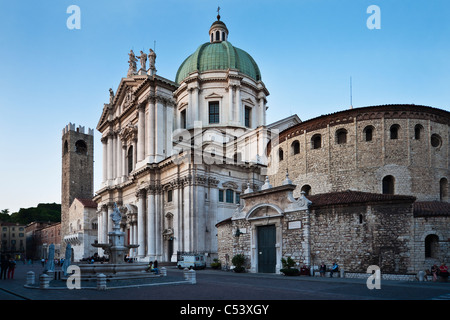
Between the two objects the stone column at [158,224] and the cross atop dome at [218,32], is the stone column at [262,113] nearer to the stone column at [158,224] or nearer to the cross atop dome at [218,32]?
the cross atop dome at [218,32]

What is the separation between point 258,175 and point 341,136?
15599mm

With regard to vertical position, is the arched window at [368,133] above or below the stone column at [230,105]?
below

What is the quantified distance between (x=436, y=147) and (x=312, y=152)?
8.99 metres

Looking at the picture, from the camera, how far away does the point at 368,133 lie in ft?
100

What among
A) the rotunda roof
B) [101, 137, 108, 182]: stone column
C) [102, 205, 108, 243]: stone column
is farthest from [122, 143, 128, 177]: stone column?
the rotunda roof

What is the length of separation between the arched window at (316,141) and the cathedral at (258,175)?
0.12m

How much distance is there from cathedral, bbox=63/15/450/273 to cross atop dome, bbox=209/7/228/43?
0.28 meters

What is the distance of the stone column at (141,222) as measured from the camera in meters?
44.4

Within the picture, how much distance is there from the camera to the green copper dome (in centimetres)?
5634

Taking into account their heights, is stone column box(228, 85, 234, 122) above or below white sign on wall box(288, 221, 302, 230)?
above

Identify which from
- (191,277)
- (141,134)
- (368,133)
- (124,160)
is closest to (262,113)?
(141,134)

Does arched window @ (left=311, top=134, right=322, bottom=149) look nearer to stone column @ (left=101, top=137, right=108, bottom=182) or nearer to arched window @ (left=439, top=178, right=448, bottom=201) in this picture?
arched window @ (left=439, top=178, right=448, bottom=201)

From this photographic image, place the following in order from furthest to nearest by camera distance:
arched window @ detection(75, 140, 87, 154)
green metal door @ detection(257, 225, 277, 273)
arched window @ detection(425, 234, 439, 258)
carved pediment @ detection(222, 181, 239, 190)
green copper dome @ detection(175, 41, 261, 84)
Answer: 1. arched window @ detection(75, 140, 87, 154)
2. green copper dome @ detection(175, 41, 261, 84)
3. carved pediment @ detection(222, 181, 239, 190)
4. green metal door @ detection(257, 225, 277, 273)
5. arched window @ detection(425, 234, 439, 258)

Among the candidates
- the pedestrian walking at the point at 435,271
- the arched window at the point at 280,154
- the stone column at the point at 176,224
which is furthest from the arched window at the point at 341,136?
the stone column at the point at 176,224
